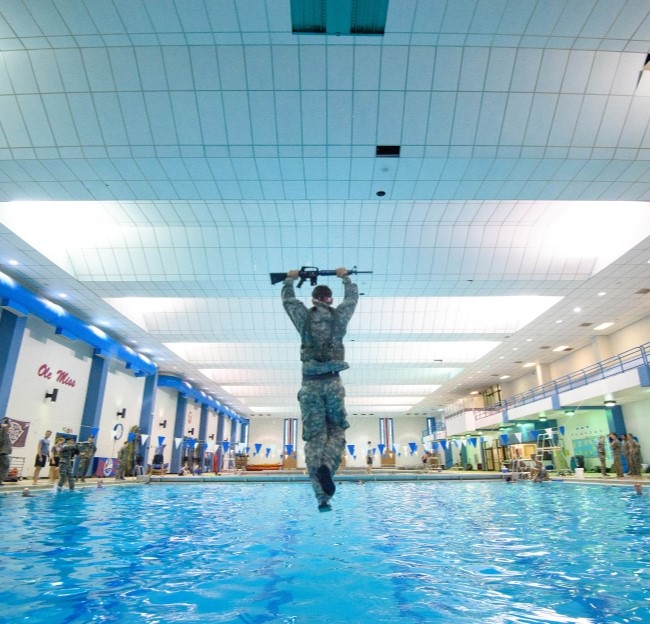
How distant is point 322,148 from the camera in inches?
364

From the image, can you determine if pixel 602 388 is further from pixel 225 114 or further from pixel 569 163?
pixel 225 114

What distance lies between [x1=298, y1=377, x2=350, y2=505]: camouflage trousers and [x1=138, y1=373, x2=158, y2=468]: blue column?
25.4 meters

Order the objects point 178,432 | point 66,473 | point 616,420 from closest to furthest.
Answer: point 66,473 → point 616,420 → point 178,432

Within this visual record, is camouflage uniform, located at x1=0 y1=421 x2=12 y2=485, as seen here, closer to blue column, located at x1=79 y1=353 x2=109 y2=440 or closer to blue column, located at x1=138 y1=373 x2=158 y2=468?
blue column, located at x1=79 y1=353 x2=109 y2=440

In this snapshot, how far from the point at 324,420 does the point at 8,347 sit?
1576cm

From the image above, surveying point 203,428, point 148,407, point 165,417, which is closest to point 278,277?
point 148,407

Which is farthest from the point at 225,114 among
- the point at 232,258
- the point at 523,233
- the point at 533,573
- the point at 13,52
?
the point at 523,233

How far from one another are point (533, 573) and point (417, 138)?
25.6 ft

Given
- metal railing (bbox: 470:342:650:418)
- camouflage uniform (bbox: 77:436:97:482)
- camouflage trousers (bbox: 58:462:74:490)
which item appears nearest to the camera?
camouflage trousers (bbox: 58:462:74:490)

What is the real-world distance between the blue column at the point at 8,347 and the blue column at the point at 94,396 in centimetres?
594

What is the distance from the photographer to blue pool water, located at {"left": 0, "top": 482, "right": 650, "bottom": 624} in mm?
2773

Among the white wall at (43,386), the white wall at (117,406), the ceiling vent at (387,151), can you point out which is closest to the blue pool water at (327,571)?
the ceiling vent at (387,151)

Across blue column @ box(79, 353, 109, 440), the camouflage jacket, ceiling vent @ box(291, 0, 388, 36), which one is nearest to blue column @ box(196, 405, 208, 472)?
blue column @ box(79, 353, 109, 440)

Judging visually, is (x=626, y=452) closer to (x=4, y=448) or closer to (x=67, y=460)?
(x=67, y=460)
